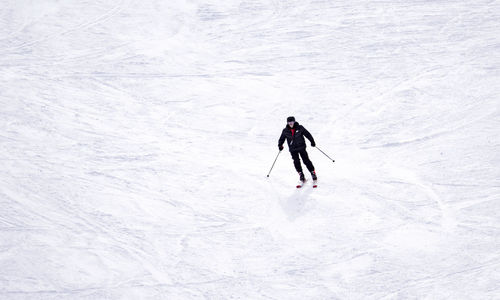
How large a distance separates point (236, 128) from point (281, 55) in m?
3.16

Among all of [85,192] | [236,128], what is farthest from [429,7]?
[85,192]

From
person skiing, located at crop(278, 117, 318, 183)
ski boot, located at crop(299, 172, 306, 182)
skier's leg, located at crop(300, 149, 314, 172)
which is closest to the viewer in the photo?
person skiing, located at crop(278, 117, 318, 183)

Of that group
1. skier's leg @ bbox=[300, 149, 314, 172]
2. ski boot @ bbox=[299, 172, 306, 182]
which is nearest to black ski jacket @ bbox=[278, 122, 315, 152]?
skier's leg @ bbox=[300, 149, 314, 172]

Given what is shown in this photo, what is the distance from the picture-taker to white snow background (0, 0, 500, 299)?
7723 mm

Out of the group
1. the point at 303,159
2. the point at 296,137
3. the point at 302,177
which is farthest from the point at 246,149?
the point at 296,137

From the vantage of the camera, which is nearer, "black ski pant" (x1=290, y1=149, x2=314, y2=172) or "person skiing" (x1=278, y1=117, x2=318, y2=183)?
"person skiing" (x1=278, y1=117, x2=318, y2=183)

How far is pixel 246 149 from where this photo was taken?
33.2 feet

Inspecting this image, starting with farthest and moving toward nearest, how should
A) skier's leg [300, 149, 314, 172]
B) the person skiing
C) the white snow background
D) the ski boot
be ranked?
the ski boot, skier's leg [300, 149, 314, 172], the person skiing, the white snow background

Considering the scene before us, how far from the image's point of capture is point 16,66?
497 inches

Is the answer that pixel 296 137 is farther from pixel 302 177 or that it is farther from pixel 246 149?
pixel 246 149

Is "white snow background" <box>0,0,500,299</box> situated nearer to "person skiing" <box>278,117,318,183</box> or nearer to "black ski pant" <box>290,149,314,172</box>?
"black ski pant" <box>290,149,314,172</box>

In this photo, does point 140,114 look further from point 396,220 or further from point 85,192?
point 396,220

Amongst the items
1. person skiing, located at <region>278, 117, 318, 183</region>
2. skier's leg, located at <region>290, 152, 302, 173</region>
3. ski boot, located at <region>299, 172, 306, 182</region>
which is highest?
person skiing, located at <region>278, 117, 318, 183</region>

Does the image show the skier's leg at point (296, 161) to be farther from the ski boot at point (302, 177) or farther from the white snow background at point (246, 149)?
the white snow background at point (246, 149)
